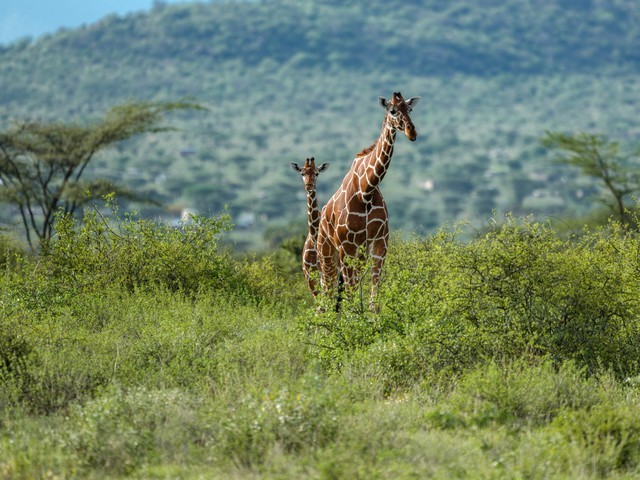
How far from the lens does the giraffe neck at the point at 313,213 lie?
1473 cm

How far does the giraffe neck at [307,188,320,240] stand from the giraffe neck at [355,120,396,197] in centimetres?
141

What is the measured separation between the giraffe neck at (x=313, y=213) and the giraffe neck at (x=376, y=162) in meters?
1.41

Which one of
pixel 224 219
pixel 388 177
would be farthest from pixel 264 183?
pixel 224 219

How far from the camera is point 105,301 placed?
535 inches

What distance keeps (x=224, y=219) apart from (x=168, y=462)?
323 inches

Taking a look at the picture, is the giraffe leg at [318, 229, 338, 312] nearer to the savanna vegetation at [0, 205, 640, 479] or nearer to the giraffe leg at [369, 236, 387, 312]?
the savanna vegetation at [0, 205, 640, 479]

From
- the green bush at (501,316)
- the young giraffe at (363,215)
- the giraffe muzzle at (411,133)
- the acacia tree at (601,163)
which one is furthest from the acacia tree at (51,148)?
the green bush at (501,316)

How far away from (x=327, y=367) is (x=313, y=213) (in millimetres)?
4002

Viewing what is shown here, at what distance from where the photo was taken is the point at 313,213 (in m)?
14.9

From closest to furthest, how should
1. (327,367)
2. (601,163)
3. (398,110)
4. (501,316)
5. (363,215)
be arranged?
(327,367) < (501,316) < (398,110) < (363,215) < (601,163)

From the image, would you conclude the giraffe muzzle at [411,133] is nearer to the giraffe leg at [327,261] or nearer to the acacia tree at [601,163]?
the giraffe leg at [327,261]

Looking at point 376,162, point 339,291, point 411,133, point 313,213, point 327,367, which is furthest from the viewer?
point 313,213

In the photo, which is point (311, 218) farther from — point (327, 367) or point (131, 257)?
point (327, 367)

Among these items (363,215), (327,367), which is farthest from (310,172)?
(327,367)
